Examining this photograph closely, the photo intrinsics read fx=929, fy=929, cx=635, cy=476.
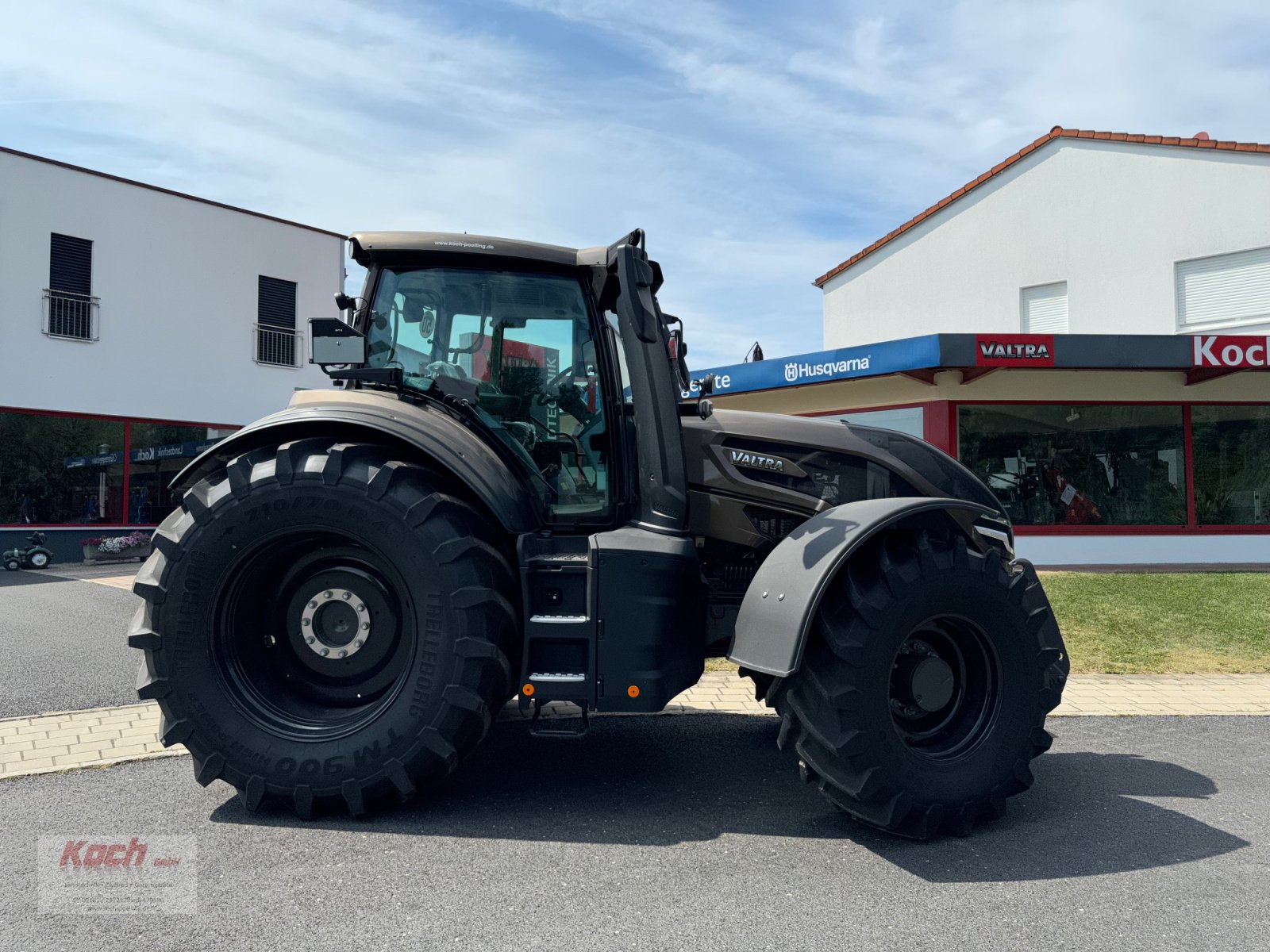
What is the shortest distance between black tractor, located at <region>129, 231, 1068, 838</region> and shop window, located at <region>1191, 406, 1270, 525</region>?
13.4 metres

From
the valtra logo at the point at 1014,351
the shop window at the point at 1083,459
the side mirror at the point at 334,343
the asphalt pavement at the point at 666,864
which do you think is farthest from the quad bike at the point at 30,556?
the valtra logo at the point at 1014,351

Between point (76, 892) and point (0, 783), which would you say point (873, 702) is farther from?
point (0, 783)

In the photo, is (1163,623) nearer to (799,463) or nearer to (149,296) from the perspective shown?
(799,463)

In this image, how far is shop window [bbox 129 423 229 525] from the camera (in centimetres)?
1938

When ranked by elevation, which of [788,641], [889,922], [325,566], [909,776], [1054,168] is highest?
[1054,168]

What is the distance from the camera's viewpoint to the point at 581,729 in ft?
13.4

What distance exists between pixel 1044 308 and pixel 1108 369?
7122mm

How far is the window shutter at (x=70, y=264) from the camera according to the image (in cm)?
1869

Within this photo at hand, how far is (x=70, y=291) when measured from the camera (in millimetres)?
18859

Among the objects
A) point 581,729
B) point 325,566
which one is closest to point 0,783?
point 325,566

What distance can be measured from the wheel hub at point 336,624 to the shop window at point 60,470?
56.8ft

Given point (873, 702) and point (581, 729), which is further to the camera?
point (581, 729)

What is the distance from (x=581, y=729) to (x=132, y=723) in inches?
126

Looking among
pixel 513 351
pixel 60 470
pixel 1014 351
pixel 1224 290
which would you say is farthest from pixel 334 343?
pixel 1224 290
